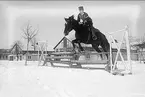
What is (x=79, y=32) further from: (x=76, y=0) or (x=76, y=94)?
(x=76, y=94)

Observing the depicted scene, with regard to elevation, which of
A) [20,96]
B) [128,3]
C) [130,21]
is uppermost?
[128,3]

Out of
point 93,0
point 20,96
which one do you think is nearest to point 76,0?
point 93,0

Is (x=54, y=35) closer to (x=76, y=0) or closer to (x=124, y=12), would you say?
(x=76, y=0)

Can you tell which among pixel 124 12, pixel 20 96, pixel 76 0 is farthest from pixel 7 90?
pixel 124 12

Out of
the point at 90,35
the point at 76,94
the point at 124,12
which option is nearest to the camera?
the point at 76,94

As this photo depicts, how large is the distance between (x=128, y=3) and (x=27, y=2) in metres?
0.80

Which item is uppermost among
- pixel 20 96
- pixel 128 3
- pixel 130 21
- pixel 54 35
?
pixel 128 3

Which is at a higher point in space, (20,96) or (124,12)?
(124,12)

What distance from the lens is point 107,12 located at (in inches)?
52.8

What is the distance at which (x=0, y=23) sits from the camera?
1319 mm

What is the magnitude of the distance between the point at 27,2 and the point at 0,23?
0.30m

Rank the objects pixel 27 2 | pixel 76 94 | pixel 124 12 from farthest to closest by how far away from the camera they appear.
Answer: pixel 124 12 < pixel 27 2 < pixel 76 94

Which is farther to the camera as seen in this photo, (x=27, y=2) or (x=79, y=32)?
(x=79, y=32)

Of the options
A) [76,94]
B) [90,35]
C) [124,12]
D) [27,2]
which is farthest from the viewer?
[90,35]
